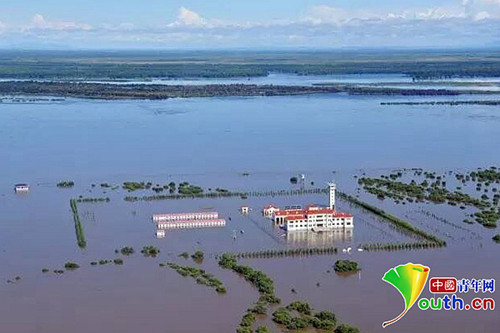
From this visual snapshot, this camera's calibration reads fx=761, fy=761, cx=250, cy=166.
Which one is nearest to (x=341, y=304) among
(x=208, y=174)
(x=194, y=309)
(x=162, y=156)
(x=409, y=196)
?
(x=194, y=309)

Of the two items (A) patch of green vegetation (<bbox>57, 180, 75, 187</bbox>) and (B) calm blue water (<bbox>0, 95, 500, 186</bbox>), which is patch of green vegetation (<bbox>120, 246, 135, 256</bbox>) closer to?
(A) patch of green vegetation (<bbox>57, 180, 75, 187</bbox>)

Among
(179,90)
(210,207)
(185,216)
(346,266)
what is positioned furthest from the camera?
(179,90)

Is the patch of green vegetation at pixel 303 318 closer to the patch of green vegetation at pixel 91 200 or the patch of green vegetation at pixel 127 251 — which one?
the patch of green vegetation at pixel 127 251

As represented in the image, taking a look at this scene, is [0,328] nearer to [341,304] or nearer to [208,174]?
[341,304]

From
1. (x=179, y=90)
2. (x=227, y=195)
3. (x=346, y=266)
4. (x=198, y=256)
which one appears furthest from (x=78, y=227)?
(x=179, y=90)

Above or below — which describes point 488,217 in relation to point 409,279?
below

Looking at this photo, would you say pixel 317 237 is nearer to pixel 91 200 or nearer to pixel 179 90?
pixel 91 200

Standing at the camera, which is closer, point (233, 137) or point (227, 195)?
point (227, 195)

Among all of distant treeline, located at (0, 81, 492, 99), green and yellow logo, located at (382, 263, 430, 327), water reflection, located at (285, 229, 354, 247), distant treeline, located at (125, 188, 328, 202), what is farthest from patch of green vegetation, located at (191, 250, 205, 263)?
distant treeline, located at (0, 81, 492, 99)
